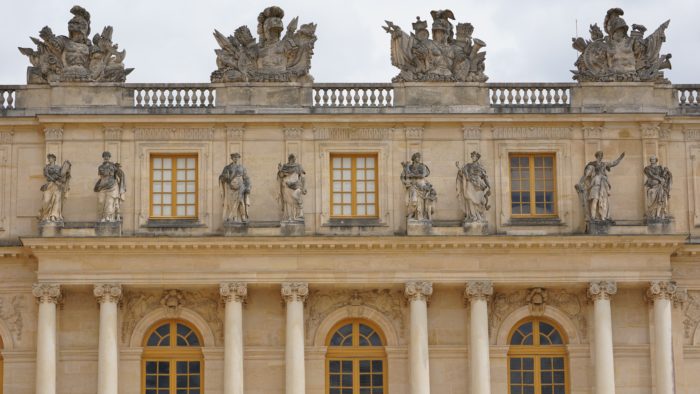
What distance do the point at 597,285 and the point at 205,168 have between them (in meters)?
10.1

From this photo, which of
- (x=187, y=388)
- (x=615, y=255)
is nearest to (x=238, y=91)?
(x=187, y=388)

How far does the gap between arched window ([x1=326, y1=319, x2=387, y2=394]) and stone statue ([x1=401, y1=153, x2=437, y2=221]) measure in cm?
308

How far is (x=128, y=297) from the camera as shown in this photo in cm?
4378

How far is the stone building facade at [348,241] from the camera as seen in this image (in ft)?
142

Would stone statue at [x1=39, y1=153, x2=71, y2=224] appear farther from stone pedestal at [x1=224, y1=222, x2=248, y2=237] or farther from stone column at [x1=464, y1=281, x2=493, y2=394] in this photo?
stone column at [x1=464, y1=281, x2=493, y2=394]

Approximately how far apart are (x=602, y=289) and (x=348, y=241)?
20.6 feet

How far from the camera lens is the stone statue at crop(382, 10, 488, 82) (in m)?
45.0

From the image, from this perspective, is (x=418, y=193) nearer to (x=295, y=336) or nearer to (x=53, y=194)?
(x=295, y=336)

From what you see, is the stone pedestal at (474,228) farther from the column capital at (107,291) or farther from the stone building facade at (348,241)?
the column capital at (107,291)

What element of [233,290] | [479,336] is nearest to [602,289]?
[479,336]

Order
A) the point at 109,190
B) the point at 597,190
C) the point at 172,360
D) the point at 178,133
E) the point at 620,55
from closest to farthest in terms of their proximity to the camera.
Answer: the point at 109,190
the point at 597,190
the point at 172,360
the point at 178,133
the point at 620,55

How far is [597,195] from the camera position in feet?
143

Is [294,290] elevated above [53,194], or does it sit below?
below

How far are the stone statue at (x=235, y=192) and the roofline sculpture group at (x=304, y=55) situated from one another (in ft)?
8.53
